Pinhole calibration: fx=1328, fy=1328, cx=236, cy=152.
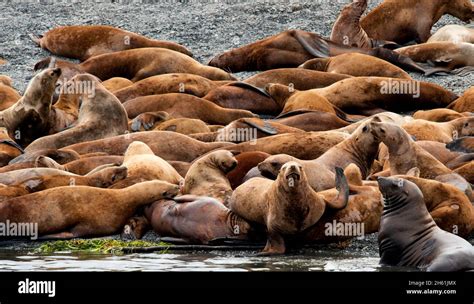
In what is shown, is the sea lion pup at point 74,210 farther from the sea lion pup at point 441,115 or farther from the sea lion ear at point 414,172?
the sea lion pup at point 441,115

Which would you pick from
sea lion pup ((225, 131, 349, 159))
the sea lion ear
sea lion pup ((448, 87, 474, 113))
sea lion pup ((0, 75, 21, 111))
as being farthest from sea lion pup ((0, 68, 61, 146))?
the sea lion ear

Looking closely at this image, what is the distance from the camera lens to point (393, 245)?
9.81 meters

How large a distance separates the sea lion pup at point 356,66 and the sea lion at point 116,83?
101 inches

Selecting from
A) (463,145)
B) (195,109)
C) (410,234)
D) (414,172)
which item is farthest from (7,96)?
(410,234)

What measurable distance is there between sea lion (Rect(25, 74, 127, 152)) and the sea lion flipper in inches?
192

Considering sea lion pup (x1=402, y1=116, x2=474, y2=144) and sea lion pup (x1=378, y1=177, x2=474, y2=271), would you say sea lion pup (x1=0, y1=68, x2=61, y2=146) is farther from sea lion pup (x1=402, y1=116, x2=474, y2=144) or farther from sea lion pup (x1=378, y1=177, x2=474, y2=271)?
sea lion pup (x1=378, y1=177, x2=474, y2=271)

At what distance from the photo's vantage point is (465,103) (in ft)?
52.5

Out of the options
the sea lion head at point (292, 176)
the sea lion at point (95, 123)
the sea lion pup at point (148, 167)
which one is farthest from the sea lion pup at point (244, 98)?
the sea lion head at point (292, 176)

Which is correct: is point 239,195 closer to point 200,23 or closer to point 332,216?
point 332,216

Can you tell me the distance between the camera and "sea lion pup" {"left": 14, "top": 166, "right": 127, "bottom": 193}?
11.9 m

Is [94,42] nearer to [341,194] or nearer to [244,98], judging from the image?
[244,98]

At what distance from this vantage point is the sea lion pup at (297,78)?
17391 millimetres

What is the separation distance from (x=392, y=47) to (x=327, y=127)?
238 inches

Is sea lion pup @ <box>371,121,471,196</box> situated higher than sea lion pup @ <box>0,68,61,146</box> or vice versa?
sea lion pup @ <box>0,68,61,146</box>
